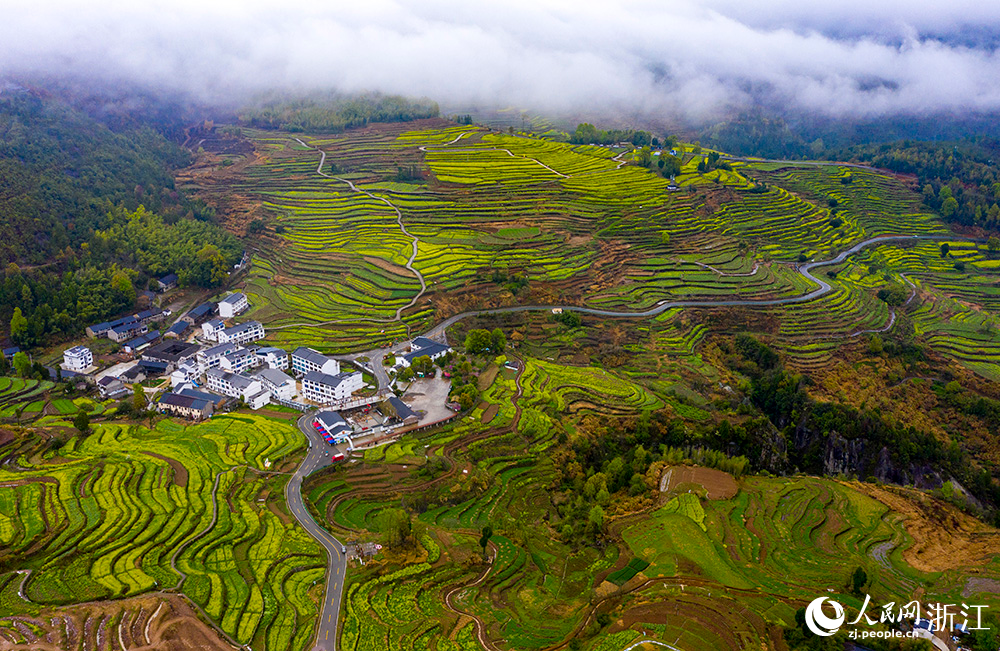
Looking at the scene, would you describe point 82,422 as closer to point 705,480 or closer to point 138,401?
point 138,401

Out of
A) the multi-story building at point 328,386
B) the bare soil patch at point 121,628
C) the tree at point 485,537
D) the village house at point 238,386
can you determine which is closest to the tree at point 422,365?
the multi-story building at point 328,386

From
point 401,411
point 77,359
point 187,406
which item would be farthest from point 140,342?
point 401,411

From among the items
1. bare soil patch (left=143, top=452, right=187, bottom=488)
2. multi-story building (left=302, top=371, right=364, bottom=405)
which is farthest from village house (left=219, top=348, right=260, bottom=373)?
bare soil patch (left=143, top=452, right=187, bottom=488)

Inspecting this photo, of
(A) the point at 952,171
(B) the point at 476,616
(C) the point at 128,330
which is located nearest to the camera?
(B) the point at 476,616

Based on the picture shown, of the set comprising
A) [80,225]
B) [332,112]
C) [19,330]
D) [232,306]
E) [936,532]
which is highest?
[332,112]

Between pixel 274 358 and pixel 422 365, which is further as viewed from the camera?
pixel 274 358
